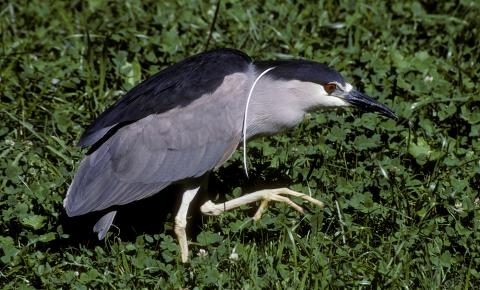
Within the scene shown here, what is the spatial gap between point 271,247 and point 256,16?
257cm

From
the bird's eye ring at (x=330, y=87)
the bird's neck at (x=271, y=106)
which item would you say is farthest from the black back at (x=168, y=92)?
the bird's eye ring at (x=330, y=87)

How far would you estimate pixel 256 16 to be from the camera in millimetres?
6609

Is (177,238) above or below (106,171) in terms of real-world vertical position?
below

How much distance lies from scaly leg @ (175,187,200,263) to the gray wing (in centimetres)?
17

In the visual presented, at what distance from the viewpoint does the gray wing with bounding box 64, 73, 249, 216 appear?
15.4ft

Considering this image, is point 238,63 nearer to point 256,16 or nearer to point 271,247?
point 271,247

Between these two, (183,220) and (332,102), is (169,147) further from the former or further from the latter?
(332,102)

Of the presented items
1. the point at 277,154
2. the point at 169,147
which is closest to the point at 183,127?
the point at 169,147

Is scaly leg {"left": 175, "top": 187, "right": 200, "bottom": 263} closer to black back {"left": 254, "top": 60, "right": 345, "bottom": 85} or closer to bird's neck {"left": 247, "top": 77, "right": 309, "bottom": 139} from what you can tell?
bird's neck {"left": 247, "top": 77, "right": 309, "bottom": 139}

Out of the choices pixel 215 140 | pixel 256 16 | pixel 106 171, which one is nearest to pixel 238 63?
pixel 215 140

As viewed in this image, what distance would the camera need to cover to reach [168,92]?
15.4 feet

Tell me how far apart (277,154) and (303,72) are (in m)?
0.67

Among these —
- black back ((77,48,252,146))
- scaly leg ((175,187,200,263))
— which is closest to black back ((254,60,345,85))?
black back ((77,48,252,146))

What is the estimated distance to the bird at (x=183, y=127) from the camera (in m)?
4.66
